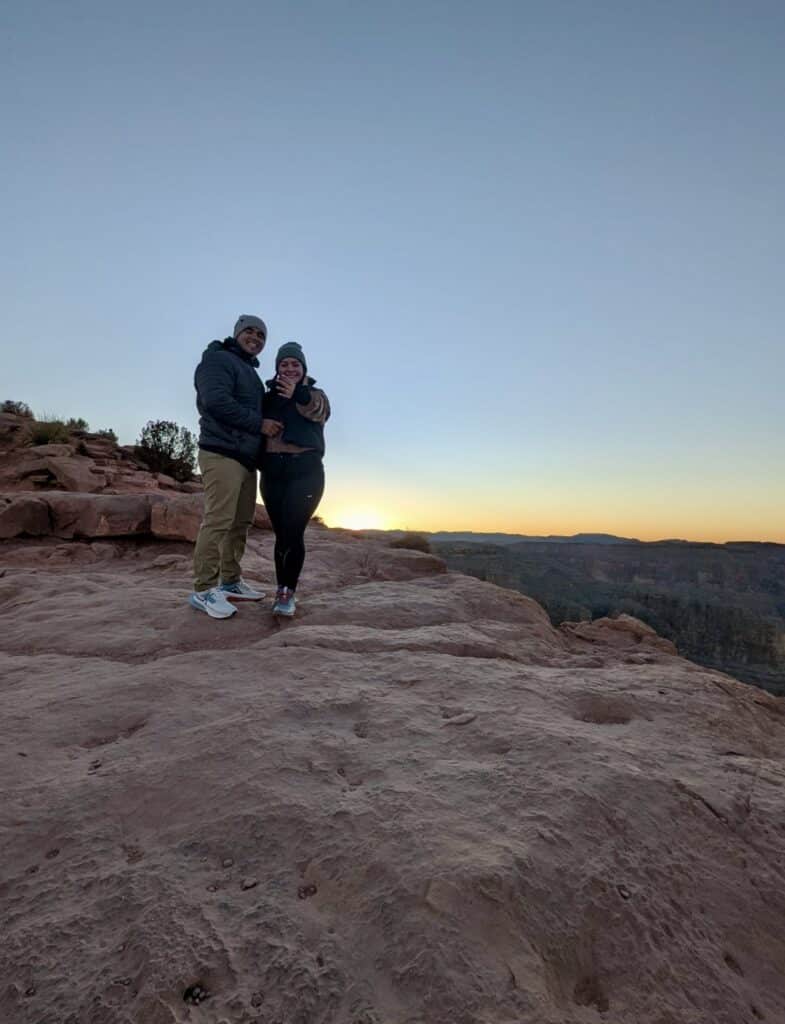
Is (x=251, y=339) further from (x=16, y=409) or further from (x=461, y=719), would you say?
(x=16, y=409)

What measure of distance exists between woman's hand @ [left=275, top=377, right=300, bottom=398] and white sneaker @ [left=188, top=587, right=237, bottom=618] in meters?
1.53

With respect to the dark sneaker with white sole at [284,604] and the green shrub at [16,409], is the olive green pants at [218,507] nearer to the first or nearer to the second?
the dark sneaker with white sole at [284,604]

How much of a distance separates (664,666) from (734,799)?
66.5 inches

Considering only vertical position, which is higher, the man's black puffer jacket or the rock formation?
the man's black puffer jacket

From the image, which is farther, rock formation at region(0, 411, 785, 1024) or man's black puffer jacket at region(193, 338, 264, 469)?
man's black puffer jacket at region(193, 338, 264, 469)

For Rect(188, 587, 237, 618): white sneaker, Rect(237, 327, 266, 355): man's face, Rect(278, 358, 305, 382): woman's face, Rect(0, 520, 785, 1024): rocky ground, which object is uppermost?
Rect(237, 327, 266, 355): man's face

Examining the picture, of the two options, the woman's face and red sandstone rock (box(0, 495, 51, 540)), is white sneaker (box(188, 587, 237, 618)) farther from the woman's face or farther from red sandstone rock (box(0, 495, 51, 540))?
red sandstone rock (box(0, 495, 51, 540))

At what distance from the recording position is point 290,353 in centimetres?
383

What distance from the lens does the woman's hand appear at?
12.4 feet

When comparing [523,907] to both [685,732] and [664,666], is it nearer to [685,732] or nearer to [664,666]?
[685,732]

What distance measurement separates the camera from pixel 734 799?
192 centimetres

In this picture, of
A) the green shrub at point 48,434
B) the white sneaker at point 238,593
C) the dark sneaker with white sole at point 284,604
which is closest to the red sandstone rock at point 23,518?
the white sneaker at point 238,593

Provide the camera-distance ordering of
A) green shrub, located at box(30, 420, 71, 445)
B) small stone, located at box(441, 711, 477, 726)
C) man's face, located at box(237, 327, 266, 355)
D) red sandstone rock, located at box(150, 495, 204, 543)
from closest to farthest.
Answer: small stone, located at box(441, 711, 477, 726) → man's face, located at box(237, 327, 266, 355) → red sandstone rock, located at box(150, 495, 204, 543) → green shrub, located at box(30, 420, 71, 445)

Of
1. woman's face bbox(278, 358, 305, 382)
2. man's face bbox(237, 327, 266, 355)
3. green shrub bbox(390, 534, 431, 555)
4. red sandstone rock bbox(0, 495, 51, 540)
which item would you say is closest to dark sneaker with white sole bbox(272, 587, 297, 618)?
woman's face bbox(278, 358, 305, 382)
